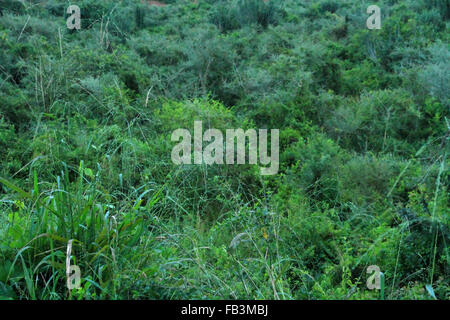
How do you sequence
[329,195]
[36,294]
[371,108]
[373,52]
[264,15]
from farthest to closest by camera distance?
[264,15]
[373,52]
[371,108]
[329,195]
[36,294]

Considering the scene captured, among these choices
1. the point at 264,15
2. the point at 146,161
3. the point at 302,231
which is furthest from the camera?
the point at 264,15

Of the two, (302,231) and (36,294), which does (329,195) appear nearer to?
(302,231)

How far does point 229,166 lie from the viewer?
4758mm

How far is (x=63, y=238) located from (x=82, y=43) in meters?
6.49

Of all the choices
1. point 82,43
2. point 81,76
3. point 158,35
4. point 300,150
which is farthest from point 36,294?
point 158,35

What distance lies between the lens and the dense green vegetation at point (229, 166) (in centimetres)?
270

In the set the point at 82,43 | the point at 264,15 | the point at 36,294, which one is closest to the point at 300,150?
the point at 36,294

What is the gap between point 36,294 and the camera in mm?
2531

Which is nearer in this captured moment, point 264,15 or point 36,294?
point 36,294

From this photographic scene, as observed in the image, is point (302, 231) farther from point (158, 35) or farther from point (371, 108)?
point (158, 35)

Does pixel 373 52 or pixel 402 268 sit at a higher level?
pixel 373 52

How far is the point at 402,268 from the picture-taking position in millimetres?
3037

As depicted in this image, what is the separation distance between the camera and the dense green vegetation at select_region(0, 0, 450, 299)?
270 cm

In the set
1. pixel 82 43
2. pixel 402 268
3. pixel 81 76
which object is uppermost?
pixel 82 43
